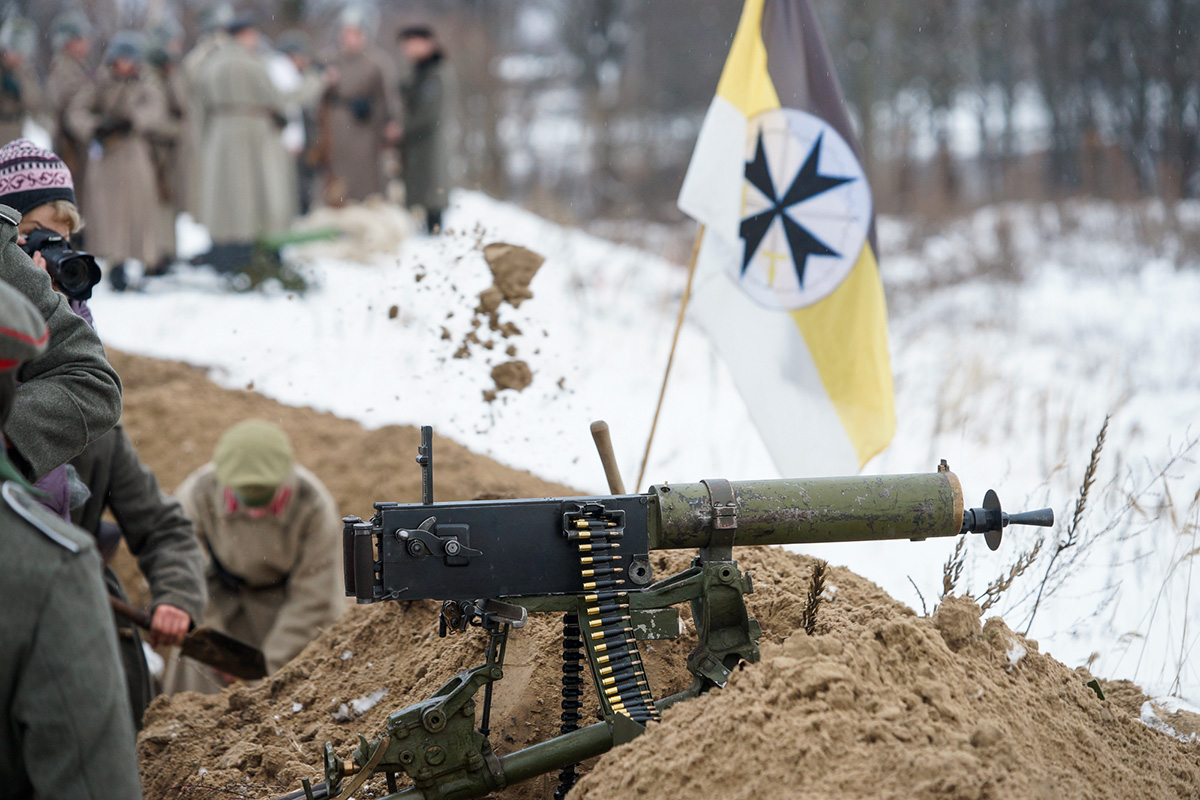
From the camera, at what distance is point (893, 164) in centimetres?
2475

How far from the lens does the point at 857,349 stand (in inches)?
187

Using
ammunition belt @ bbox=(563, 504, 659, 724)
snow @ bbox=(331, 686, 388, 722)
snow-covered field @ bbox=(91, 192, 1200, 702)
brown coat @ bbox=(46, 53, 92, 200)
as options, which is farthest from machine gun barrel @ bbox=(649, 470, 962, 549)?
brown coat @ bbox=(46, 53, 92, 200)

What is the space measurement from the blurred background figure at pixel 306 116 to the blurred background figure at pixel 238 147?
5.75 feet

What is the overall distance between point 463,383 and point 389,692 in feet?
5.53

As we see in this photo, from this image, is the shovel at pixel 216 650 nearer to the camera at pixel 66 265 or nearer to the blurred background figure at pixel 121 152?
the camera at pixel 66 265

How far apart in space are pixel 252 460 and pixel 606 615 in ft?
9.59

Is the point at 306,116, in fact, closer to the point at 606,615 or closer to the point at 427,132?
the point at 427,132

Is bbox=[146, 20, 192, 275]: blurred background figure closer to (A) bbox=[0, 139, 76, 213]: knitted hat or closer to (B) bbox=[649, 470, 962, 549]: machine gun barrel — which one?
(A) bbox=[0, 139, 76, 213]: knitted hat

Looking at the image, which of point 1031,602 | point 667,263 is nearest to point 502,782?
point 1031,602

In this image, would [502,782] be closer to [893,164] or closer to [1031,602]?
[1031,602]

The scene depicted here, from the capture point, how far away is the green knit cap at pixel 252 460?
5.00 metres

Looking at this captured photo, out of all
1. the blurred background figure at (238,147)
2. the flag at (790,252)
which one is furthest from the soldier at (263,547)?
the blurred background figure at (238,147)

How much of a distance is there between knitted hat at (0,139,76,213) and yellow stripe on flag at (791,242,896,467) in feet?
9.71

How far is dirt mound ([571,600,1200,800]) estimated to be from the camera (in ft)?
7.36
